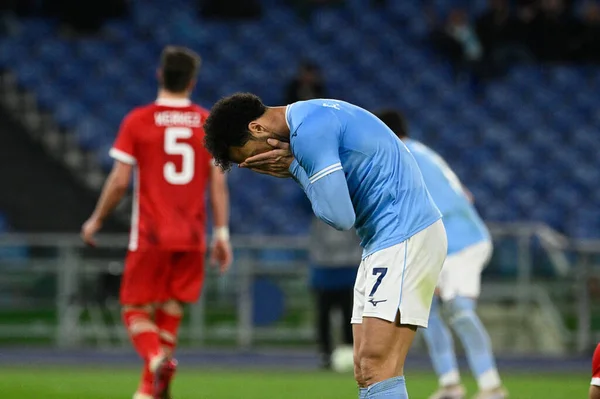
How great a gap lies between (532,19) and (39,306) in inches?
426

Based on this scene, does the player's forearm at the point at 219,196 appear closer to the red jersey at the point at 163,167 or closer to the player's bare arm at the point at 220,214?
the player's bare arm at the point at 220,214

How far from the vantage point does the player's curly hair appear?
564cm

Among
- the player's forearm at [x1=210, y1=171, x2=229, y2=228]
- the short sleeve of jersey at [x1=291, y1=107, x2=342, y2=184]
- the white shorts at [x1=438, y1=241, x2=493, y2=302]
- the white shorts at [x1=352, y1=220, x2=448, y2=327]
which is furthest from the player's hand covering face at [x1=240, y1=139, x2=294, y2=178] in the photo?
the white shorts at [x1=438, y1=241, x2=493, y2=302]

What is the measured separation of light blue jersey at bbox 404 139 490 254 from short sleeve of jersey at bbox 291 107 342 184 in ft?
12.9

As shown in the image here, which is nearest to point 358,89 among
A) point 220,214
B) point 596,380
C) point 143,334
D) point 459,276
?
point 459,276

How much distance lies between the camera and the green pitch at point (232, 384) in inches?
411

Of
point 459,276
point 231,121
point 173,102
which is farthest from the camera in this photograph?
point 459,276

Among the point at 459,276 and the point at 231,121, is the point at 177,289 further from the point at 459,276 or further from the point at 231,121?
the point at 231,121

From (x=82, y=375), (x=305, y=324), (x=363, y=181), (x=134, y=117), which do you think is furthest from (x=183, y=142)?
(x=305, y=324)

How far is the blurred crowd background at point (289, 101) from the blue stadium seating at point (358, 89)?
37 millimetres

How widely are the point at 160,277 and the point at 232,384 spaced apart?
314 cm

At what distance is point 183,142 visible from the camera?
8898 mm

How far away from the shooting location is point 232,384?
464 inches

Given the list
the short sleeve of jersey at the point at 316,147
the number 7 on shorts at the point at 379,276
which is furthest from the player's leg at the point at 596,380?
the short sleeve of jersey at the point at 316,147
